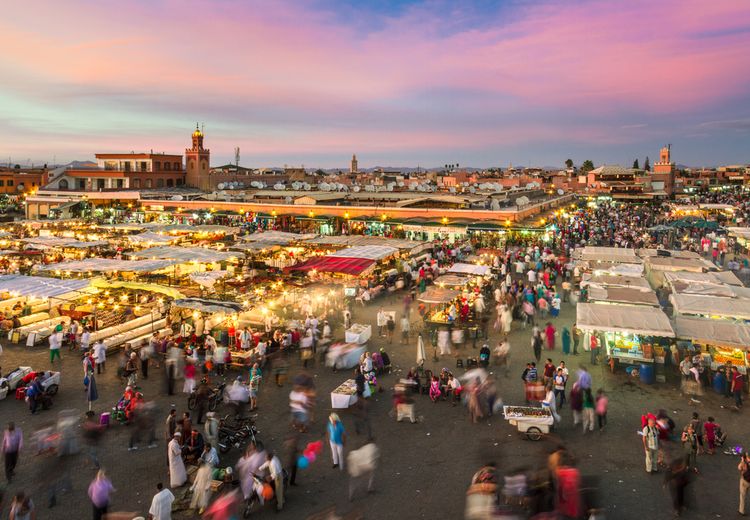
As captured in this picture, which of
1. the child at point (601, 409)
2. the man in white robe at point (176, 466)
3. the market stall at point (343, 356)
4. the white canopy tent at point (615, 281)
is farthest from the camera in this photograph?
the white canopy tent at point (615, 281)

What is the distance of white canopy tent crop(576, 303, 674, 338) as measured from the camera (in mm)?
11938

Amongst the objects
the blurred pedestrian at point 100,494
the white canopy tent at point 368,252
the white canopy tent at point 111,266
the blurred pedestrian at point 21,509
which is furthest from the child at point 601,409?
the white canopy tent at point 111,266

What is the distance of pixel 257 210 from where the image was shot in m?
41.0

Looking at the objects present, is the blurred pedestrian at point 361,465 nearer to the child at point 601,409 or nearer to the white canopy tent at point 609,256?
the child at point 601,409

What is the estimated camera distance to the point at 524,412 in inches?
363

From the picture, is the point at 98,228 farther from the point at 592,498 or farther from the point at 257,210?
the point at 592,498

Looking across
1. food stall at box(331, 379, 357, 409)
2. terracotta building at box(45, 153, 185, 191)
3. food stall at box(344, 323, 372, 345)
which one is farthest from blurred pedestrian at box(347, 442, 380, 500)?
terracotta building at box(45, 153, 185, 191)

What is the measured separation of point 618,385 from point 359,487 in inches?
276

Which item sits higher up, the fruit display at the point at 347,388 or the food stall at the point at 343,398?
the fruit display at the point at 347,388

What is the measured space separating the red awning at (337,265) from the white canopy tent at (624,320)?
8325 mm

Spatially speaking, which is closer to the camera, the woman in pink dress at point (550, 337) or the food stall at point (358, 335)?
the woman in pink dress at point (550, 337)

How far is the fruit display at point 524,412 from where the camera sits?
9074 mm

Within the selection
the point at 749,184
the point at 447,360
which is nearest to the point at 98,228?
the point at 447,360

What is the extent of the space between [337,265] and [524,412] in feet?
37.3
